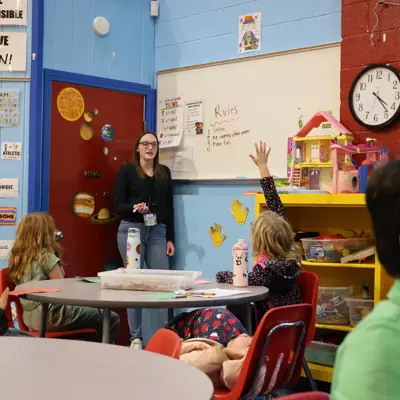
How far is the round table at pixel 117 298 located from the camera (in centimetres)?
267

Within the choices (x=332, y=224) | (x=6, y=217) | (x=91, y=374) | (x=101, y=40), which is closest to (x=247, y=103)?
(x=332, y=224)

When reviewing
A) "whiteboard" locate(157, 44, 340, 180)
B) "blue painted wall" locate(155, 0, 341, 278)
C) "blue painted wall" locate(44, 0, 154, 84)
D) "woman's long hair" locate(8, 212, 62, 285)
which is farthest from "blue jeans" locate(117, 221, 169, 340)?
"woman's long hair" locate(8, 212, 62, 285)

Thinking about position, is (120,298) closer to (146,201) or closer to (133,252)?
(133,252)

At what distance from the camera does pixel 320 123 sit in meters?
4.39

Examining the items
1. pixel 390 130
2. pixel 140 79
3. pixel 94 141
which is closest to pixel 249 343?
pixel 390 130

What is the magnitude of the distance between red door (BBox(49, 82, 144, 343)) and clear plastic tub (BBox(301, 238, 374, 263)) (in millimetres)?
1888

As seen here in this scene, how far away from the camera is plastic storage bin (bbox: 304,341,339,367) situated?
4.06 meters

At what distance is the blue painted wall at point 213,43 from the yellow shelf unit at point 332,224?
55 cm

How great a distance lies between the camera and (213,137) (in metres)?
5.21

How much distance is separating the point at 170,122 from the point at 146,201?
2.45ft

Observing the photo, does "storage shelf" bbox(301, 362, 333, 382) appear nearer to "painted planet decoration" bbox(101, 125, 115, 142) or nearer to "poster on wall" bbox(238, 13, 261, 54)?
"poster on wall" bbox(238, 13, 261, 54)

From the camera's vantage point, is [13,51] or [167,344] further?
[13,51]

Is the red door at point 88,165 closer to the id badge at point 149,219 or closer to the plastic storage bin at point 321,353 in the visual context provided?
the id badge at point 149,219

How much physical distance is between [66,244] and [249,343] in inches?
105
